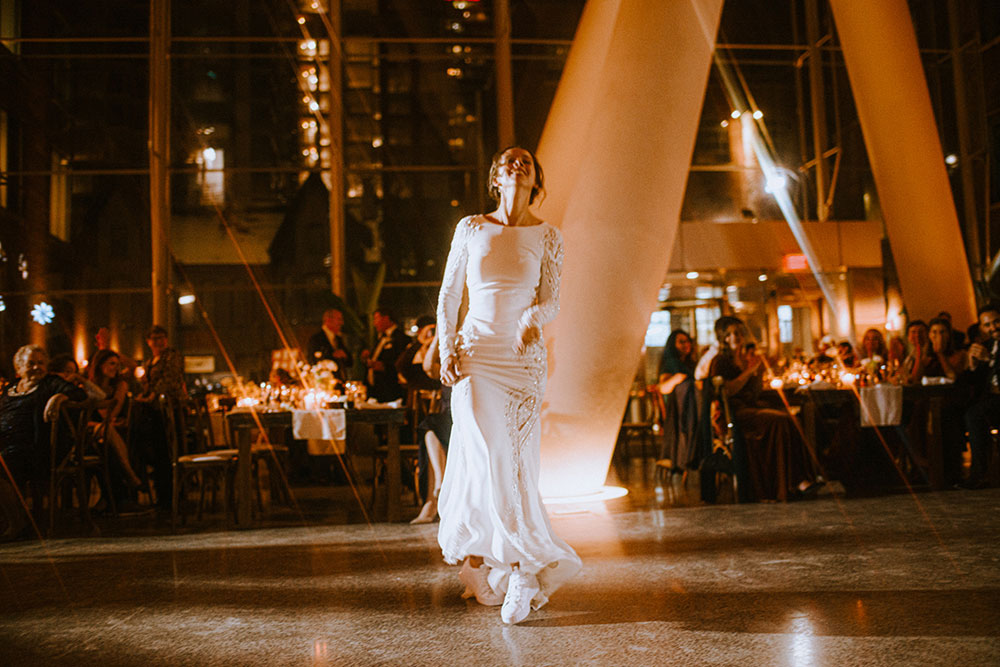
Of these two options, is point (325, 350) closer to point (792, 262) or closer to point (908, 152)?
point (908, 152)

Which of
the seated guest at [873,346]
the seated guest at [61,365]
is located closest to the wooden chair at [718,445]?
the seated guest at [873,346]

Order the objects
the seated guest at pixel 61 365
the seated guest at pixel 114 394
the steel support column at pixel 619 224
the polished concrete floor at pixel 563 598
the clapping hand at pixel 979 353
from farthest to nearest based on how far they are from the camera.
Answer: the clapping hand at pixel 979 353, the seated guest at pixel 114 394, the seated guest at pixel 61 365, the steel support column at pixel 619 224, the polished concrete floor at pixel 563 598

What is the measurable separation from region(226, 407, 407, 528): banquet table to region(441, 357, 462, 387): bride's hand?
307 cm

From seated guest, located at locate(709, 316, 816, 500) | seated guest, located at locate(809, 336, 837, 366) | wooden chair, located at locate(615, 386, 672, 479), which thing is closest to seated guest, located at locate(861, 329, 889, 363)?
seated guest, located at locate(809, 336, 837, 366)

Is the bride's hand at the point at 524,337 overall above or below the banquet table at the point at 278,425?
above

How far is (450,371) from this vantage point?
3.76 m

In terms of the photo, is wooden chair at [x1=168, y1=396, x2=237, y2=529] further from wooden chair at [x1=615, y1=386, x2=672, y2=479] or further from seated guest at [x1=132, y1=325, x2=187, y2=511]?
wooden chair at [x1=615, y1=386, x2=672, y2=479]

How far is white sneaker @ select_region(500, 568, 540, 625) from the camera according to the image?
353 centimetres

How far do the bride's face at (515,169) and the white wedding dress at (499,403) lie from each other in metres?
0.19

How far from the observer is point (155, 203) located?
46.1 feet

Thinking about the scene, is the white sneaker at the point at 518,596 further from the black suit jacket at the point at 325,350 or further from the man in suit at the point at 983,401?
the black suit jacket at the point at 325,350

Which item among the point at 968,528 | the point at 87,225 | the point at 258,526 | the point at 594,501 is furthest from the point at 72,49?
the point at 968,528

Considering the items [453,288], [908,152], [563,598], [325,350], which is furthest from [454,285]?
[908,152]

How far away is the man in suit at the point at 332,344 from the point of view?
32.0 feet
